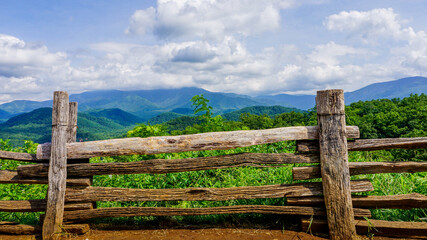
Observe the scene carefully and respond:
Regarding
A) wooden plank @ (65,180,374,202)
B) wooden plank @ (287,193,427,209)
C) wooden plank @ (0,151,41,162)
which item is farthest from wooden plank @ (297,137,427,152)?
wooden plank @ (0,151,41,162)

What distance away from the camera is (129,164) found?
3.82m

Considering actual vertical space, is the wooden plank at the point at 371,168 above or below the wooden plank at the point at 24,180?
above

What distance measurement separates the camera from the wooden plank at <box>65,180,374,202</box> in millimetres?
3672

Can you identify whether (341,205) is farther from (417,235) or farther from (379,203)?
(417,235)

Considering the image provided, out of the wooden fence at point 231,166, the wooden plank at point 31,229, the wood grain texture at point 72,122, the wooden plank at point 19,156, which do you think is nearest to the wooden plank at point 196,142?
the wooden fence at point 231,166

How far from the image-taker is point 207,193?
148 inches

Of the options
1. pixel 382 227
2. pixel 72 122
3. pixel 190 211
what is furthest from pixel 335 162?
pixel 72 122

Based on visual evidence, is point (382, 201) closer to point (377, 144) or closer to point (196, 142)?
point (377, 144)

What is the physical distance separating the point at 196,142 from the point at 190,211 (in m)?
0.99

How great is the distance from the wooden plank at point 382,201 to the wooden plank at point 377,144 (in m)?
0.67

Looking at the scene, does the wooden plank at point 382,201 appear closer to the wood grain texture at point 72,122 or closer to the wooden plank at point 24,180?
the wooden plank at point 24,180

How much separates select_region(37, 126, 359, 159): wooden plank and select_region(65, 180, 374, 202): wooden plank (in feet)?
1.86

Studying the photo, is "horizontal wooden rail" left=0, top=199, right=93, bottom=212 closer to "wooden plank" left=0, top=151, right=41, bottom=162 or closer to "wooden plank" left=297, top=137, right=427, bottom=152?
"wooden plank" left=0, top=151, right=41, bottom=162

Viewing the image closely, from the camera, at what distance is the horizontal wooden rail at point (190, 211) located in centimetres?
364
